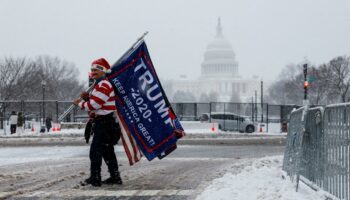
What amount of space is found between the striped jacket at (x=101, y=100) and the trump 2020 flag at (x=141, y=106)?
0.74 ft

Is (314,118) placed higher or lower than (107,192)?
higher

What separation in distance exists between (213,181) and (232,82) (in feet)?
590

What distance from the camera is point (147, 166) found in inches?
427

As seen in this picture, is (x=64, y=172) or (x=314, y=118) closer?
(x=314, y=118)

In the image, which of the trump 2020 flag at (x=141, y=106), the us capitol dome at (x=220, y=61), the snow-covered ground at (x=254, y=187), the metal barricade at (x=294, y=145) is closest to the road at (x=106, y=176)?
the snow-covered ground at (x=254, y=187)

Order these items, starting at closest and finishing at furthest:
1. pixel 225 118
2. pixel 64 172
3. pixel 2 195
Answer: pixel 2 195 → pixel 64 172 → pixel 225 118

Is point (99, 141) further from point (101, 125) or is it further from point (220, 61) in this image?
point (220, 61)

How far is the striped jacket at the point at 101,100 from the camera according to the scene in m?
7.86

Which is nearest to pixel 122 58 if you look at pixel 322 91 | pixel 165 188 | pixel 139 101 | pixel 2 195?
A: pixel 139 101

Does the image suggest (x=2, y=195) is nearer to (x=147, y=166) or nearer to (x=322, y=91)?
(x=147, y=166)

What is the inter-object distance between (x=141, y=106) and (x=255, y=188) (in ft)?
6.57

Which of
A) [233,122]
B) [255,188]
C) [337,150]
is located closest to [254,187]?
[255,188]

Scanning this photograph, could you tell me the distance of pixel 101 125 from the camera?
26.2 ft

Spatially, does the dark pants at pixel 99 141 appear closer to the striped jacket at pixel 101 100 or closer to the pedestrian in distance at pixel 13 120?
the striped jacket at pixel 101 100
